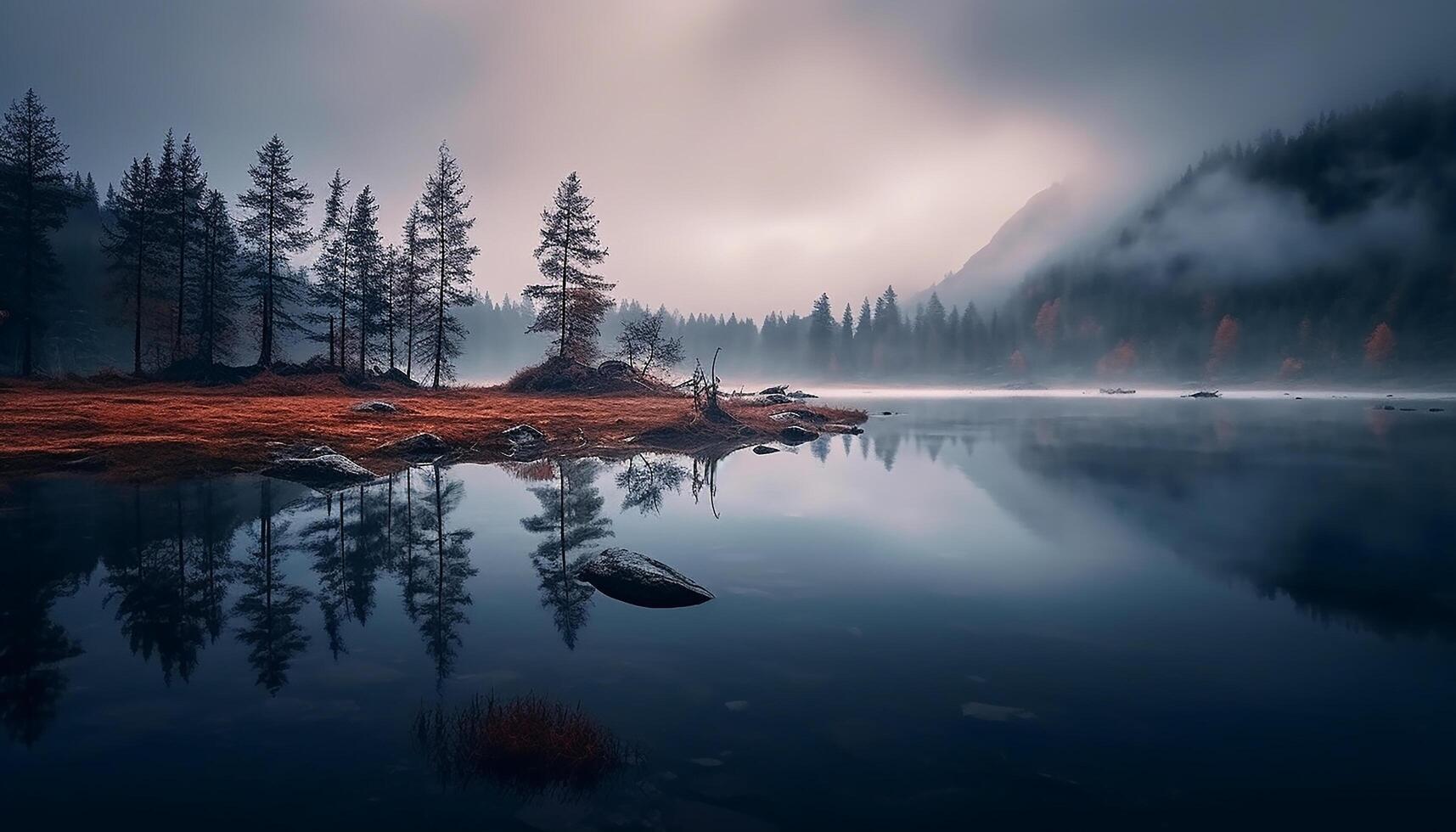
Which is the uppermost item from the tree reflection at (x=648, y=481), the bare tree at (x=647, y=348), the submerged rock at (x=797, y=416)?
the bare tree at (x=647, y=348)

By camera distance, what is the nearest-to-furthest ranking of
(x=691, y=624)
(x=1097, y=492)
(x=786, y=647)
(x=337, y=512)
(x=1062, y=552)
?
1. (x=786, y=647)
2. (x=691, y=624)
3. (x=1062, y=552)
4. (x=337, y=512)
5. (x=1097, y=492)

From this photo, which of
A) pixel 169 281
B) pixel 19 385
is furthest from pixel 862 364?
pixel 19 385

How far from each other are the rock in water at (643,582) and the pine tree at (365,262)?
5752 centimetres

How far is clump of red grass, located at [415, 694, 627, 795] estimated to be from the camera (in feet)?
20.2

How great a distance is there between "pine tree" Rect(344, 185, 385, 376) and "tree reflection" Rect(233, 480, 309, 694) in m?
52.5

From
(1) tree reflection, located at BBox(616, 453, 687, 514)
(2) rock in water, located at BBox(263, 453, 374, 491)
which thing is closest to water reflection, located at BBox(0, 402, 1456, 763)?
(1) tree reflection, located at BBox(616, 453, 687, 514)

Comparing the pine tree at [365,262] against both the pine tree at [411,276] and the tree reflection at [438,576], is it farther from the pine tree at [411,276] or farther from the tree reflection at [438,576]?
the tree reflection at [438,576]

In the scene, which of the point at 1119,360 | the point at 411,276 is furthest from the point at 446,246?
the point at 1119,360

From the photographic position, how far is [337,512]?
18094 millimetres

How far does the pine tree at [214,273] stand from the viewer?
5975 centimetres

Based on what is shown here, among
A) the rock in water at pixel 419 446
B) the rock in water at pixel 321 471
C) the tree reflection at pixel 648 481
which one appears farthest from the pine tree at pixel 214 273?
the tree reflection at pixel 648 481

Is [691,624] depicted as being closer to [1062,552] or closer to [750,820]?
[750,820]

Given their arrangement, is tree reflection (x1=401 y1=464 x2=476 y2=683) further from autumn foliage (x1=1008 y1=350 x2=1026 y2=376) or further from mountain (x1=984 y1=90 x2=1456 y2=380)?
mountain (x1=984 y1=90 x2=1456 y2=380)

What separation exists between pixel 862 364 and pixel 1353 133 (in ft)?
522
